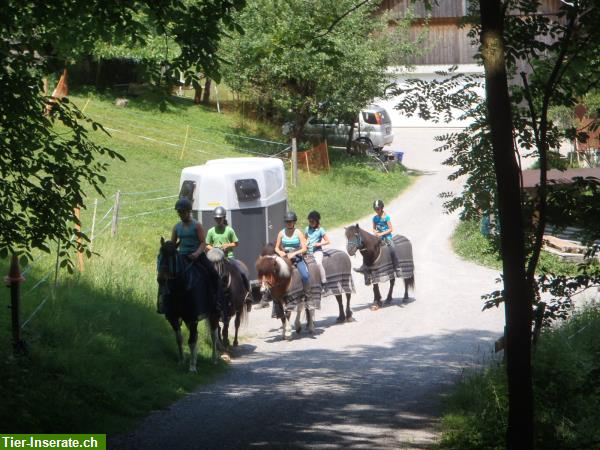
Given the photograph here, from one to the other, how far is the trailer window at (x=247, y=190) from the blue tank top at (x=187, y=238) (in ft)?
17.0

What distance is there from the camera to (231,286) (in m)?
14.6

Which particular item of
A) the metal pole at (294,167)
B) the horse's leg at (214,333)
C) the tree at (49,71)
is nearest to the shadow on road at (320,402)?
the horse's leg at (214,333)

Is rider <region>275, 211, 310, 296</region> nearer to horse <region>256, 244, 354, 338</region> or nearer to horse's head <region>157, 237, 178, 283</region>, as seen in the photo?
horse <region>256, 244, 354, 338</region>

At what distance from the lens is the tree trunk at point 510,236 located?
25.9ft

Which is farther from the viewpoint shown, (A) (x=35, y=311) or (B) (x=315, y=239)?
(B) (x=315, y=239)

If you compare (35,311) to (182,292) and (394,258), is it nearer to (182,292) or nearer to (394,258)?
(182,292)

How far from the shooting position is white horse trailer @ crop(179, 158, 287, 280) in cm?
1833

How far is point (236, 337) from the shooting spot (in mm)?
15609

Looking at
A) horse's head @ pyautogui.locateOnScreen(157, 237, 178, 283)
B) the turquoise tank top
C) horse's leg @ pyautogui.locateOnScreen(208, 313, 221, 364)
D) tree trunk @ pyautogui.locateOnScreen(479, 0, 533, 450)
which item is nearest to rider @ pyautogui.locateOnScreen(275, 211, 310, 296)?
the turquoise tank top

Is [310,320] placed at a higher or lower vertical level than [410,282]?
lower

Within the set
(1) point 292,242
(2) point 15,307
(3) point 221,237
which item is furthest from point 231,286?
(2) point 15,307

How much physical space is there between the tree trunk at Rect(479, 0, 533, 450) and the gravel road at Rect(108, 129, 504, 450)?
5.99 ft

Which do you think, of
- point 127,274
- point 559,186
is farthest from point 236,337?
point 559,186

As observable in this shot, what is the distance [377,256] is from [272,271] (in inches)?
146
